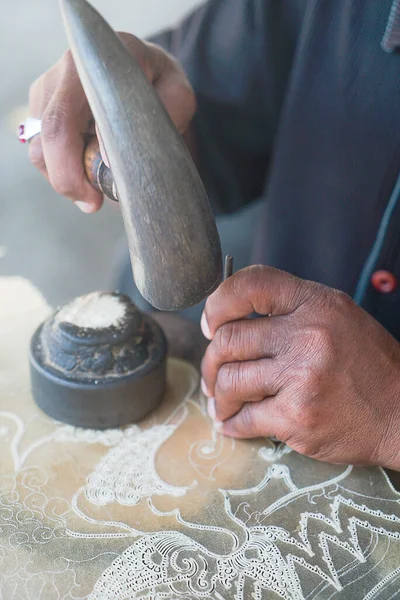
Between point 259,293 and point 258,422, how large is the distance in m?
0.14

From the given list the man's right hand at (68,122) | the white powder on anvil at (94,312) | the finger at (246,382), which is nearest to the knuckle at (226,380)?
the finger at (246,382)

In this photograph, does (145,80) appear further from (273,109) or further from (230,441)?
(273,109)

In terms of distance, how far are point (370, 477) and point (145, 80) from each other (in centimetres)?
47

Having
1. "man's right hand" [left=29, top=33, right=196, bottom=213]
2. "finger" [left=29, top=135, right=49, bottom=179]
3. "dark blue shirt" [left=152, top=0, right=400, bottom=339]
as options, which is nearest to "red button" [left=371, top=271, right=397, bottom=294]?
"dark blue shirt" [left=152, top=0, right=400, bottom=339]

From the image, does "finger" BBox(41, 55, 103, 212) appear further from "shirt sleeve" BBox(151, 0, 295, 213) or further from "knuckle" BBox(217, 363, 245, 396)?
"shirt sleeve" BBox(151, 0, 295, 213)

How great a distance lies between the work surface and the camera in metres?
0.56

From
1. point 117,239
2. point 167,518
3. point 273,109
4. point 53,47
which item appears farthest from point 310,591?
point 53,47

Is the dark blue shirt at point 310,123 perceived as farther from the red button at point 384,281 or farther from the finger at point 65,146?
the finger at point 65,146

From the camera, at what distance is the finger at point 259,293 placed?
0.63m

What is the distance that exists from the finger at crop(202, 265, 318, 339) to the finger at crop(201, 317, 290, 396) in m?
0.01

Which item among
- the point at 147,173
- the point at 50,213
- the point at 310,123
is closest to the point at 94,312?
the point at 147,173

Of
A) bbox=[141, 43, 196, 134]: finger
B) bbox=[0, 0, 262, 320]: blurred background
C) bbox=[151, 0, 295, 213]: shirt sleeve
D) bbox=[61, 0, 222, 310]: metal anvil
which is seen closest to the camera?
bbox=[61, 0, 222, 310]: metal anvil

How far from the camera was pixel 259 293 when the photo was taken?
628 mm

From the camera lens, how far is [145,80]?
44cm
